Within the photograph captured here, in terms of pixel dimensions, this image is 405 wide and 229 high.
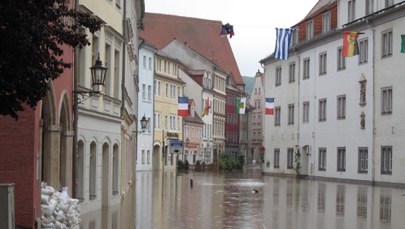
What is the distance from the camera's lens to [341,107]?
5403 cm

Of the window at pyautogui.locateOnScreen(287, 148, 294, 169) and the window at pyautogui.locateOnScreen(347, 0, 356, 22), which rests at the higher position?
the window at pyautogui.locateOnScreen(347, 0, 356, 22)

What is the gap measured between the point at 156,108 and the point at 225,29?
43.4 metres

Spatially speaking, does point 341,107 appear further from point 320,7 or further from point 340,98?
point 320,7

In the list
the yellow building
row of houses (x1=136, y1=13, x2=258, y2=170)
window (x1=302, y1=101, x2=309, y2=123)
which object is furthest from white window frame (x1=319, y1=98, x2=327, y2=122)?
the yellow building

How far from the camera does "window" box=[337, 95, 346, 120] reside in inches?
2109

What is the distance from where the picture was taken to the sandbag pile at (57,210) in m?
15.1

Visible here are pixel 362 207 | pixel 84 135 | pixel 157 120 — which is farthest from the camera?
pixel 157 120

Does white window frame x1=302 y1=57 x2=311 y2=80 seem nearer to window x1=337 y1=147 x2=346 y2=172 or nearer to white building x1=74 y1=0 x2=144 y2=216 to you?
window x1=337 y1=147 x2=346 y2=172

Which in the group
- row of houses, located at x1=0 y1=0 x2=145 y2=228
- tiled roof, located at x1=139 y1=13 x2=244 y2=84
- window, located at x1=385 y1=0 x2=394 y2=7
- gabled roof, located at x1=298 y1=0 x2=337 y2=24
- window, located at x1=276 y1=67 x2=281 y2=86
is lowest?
row of houses, located at x1=0 y1=0 x2=145 y2=228

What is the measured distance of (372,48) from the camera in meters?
48.4

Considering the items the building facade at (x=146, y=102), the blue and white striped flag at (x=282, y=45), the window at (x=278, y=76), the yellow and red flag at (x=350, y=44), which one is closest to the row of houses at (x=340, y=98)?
the window at (x=278, y=76)

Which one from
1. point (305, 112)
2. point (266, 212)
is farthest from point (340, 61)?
point (266, 212)

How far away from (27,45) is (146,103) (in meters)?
70.2

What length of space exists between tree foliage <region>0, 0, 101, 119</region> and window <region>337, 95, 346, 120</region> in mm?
44882
